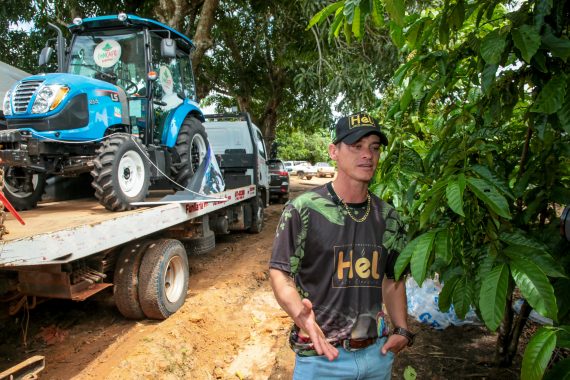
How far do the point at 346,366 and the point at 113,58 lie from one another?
5282 mm

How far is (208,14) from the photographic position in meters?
9.38

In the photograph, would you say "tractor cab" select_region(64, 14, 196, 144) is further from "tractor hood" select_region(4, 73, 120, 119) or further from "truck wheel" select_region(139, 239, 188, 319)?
"truck wheel" select_region(139, 239, 188, 319)

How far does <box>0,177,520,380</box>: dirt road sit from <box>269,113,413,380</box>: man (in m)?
1.56

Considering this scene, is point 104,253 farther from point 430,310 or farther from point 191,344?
point 430,310

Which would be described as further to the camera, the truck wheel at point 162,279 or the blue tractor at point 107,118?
the blue tractor at point 107,118

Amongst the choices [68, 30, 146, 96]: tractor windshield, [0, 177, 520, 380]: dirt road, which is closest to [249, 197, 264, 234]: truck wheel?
[0, 177, 520, 380]: dirt road

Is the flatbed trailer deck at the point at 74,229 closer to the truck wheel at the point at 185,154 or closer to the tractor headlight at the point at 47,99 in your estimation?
the truck wheel at the point at 185,154

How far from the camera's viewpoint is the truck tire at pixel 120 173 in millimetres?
4164

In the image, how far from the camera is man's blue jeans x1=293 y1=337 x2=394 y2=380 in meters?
1.82

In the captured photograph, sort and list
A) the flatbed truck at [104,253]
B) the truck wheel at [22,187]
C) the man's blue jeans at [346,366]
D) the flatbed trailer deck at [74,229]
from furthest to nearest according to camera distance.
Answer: the truck wheel at [22,187] < the flatbed truck at [104,253] < the flatbed trailer deck at [74,229] < the man's blue jeans at [346,366]

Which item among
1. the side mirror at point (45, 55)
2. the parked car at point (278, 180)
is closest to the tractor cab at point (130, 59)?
the side mirror at point (45, 55)

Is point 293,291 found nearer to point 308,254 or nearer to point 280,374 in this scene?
point 308,254

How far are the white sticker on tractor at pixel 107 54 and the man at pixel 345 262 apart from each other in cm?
469

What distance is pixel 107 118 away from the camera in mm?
4832
